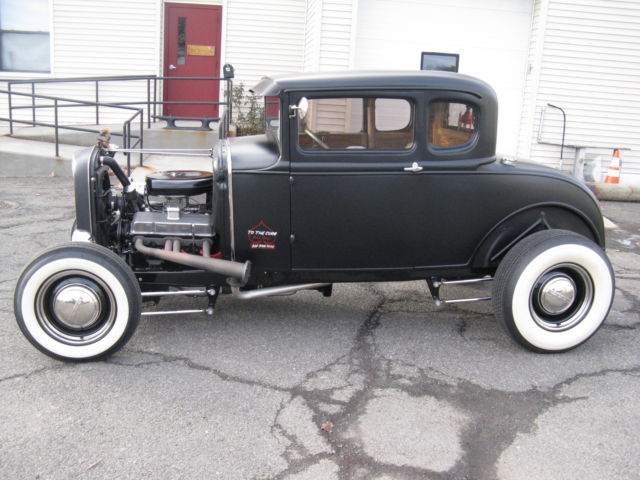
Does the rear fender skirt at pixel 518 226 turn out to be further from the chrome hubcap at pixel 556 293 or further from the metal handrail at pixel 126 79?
the metal handrail at pixel 126 79

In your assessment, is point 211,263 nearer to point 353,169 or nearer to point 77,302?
point 77,302

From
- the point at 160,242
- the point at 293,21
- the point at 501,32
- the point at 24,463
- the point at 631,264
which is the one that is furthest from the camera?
the point at 293,21

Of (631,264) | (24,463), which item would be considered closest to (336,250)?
(24,463)

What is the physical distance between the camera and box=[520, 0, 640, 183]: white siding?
10.8 m

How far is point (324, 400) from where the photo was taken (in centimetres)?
349

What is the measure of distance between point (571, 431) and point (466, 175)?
170 cm

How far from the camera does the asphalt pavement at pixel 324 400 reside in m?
2.92

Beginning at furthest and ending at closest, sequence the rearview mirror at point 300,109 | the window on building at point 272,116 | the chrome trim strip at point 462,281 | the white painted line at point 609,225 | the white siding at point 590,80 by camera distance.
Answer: the white siding at point 590,80, the white painted line at point 609,225, the chrome trim strip at point 462,281, the window on building at point 272,116, the rearview mirror at point 300,109

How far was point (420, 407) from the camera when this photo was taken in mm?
3447

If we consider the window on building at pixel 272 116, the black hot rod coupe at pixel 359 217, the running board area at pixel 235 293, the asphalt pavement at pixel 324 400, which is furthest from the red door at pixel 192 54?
the running board area at pixel 235 293

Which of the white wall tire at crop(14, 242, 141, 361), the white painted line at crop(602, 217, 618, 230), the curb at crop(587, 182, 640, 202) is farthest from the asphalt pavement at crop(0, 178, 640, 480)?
the curb at crop(587, 182, 640, 202)

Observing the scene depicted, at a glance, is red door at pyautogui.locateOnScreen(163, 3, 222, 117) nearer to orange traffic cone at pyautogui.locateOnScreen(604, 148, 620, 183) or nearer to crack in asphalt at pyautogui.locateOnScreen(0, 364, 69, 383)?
orange traffic cone at pyautogui.locateOnScreen(604, 148, 620, 183)

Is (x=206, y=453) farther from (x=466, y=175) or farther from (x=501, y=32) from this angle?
(x=501, y=32)

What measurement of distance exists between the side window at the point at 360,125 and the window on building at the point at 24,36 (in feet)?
35.5
